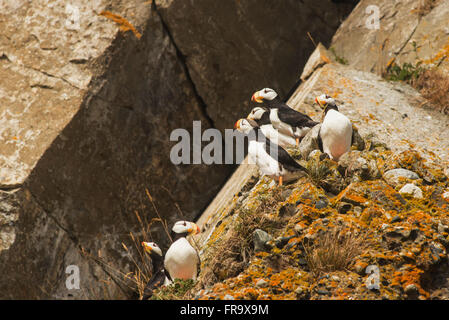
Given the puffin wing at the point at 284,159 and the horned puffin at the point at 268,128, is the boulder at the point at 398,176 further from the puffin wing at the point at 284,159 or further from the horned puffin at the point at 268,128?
the horned puffin at the point at 268,128

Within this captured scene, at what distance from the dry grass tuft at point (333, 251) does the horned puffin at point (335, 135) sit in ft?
3.43

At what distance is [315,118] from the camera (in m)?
6.77

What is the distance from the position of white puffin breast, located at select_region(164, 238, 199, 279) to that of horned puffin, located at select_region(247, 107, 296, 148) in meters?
1.65

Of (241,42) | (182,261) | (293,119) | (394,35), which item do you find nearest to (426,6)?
(394,35)

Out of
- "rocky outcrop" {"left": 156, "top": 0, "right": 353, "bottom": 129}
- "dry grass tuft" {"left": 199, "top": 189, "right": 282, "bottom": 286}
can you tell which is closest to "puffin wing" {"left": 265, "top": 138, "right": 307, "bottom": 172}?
"dry grass tuft" {"left": 199, "top": 189, "right": 282, "bottom": 286}

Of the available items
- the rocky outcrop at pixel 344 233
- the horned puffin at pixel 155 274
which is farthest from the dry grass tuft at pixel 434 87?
the horned puffin at pixel 155 274

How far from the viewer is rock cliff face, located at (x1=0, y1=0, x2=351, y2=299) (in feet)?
21.8

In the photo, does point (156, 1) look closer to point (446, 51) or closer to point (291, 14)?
point (291, 14)

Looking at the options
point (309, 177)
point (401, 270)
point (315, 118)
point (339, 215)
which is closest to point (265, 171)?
point (309, 177)

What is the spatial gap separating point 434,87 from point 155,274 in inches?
186

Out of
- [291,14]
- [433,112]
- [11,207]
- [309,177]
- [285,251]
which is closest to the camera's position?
[285,251]

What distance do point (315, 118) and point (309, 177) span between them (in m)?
1.96

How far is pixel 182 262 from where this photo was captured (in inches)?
201

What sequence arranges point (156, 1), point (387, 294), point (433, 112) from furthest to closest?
1. point (156, 1)
2. point (433, 112)
3. point (387, 294)
